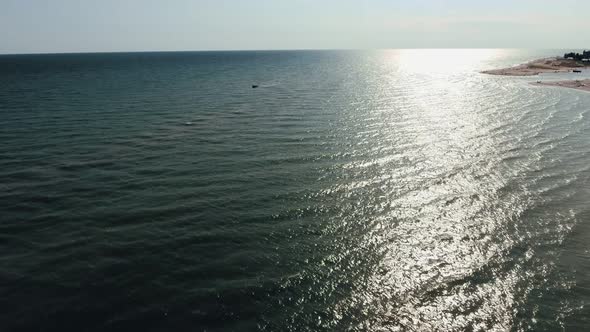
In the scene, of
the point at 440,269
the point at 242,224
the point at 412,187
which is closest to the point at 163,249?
the point at 242,224

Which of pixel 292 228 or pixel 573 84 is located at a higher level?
pixel 573 84

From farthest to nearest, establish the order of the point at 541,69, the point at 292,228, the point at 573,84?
the point at 541,69
the point at 573,84
the point at 292,228

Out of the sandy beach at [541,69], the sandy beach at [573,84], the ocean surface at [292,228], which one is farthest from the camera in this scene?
the sandy beach at [541,69]

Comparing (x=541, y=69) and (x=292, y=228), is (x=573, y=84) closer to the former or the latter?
(x=541, y=69)

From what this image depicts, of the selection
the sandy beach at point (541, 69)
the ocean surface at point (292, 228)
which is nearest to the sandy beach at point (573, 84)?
the sandy beach at point (541, 69)

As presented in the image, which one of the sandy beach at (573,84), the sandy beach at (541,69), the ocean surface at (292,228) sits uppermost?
the sandy beach at (541,69)

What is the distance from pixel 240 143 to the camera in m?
47.4

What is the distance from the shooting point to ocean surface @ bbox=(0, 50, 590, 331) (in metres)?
18.8

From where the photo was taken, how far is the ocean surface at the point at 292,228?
18.8 metres

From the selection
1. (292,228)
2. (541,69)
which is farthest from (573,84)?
(292,228)

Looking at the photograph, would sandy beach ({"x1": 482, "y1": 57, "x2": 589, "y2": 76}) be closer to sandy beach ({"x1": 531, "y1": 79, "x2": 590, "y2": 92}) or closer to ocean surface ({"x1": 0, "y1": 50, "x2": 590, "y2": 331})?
sandy beach ({"x1": 531, "y1": 79, "x2": 590, "y2": 92})

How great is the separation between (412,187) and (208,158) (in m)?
22.5

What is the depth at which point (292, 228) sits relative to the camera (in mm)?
26750

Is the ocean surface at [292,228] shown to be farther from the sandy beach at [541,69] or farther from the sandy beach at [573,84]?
the sandy beach at [541,69]
